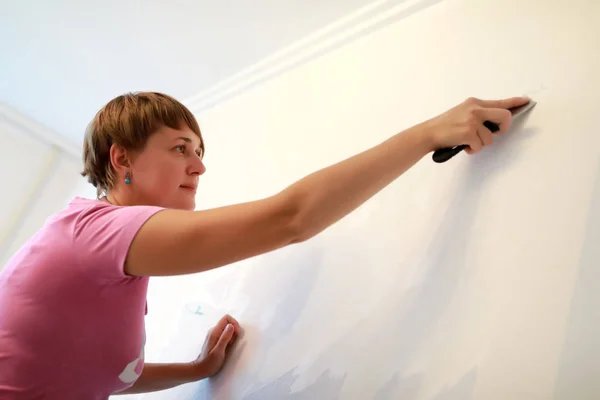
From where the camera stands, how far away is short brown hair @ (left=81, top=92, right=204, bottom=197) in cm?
75

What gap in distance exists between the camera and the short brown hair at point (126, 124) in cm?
75

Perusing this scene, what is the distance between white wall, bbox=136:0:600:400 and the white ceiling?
0.27 meters

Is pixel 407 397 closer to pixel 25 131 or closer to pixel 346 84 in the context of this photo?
pixel 346 84

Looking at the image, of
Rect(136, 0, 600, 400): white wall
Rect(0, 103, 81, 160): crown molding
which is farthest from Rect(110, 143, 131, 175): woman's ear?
Rect(0, 103, 81, 160): crown molding

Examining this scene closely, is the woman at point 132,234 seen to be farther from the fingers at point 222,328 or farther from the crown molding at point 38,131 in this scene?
the crown molding at point 38,131

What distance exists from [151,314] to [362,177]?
2.66 ft

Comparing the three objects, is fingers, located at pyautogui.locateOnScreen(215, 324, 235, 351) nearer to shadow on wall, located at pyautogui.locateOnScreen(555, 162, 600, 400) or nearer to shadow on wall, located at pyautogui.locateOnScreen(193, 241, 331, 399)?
shadow on wall, located at pyautogui.locateOnScreen(193, 241, 331, 399)

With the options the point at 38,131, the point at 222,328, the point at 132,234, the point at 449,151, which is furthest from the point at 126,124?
the point at 38,131

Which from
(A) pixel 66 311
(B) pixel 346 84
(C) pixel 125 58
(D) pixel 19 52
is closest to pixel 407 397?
(A) pixel 66 311

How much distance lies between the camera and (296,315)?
2.57ft

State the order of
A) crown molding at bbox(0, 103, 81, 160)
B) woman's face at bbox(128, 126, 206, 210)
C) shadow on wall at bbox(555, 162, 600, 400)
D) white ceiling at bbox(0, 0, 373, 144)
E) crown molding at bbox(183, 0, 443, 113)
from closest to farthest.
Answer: shadow on wall at bbox(555, 162, 600, 400) → woman's face at bbox(128, 126, 206, 210) → crown molding at bbox(183, 0, 443, 113) → white ceiling at bbox(0, 0, 373, 144) → crown molding at bbox(0, 103, 81, 160)

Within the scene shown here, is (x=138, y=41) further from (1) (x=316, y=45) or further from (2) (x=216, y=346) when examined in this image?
(2) (x=216, y=346)

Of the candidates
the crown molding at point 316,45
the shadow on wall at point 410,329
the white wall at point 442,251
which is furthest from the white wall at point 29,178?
the shadow on wall at point 410,329

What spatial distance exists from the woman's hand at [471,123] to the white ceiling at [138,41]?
55 cm
